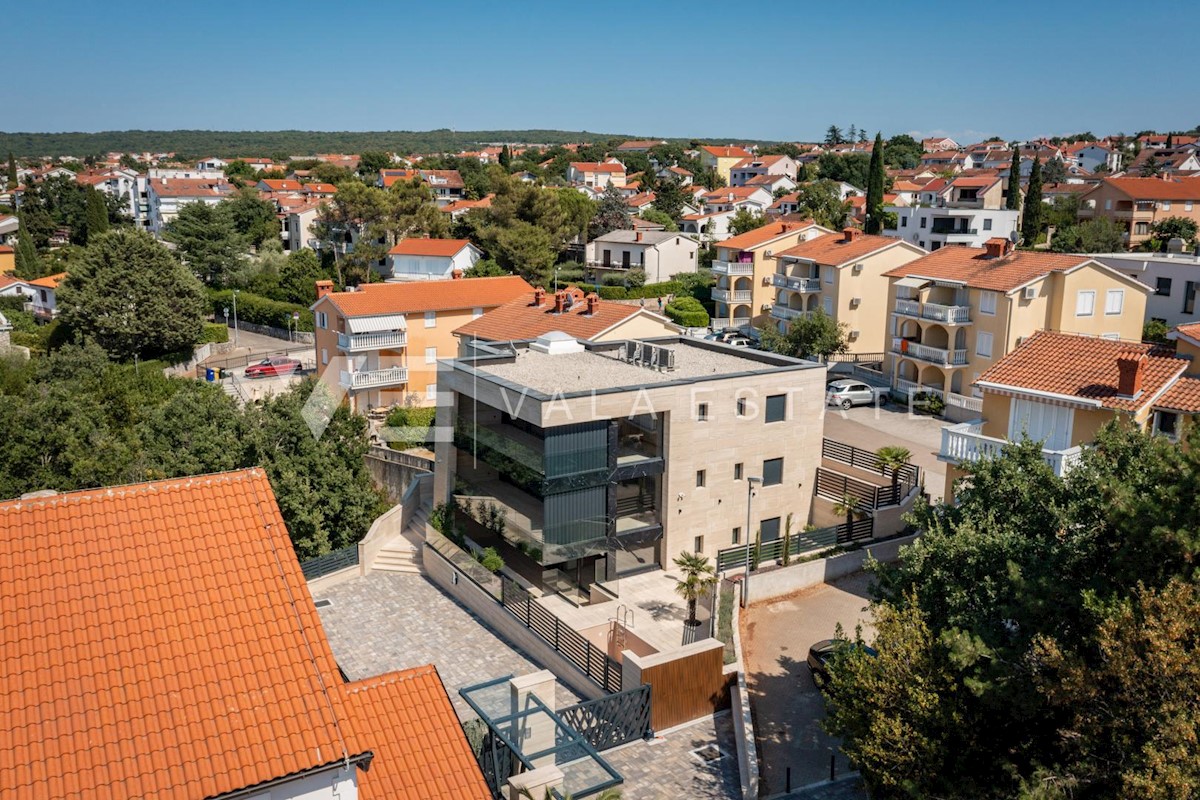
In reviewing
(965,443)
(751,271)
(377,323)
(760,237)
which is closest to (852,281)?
(751,271)

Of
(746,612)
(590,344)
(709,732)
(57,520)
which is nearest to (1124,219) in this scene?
(590,344)

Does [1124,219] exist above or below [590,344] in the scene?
above

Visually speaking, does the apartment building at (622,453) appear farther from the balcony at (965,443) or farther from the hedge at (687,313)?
the hedge at (687,313)

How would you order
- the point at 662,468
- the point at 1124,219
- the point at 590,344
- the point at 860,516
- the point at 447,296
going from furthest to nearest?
the point at 1124,219, the point at 447,296, the point at 590,344, the point at 860,516, the point at 662,468

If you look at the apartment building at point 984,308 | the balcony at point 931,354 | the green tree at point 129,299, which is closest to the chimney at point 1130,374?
the apartment building at point 984,308

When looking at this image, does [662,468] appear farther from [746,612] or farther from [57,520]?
[57,520]

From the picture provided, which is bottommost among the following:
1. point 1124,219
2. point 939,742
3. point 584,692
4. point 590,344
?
point 584,692

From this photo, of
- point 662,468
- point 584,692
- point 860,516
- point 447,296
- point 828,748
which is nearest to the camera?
point 828,748

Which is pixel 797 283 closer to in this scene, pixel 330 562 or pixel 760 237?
pixel 760 237
